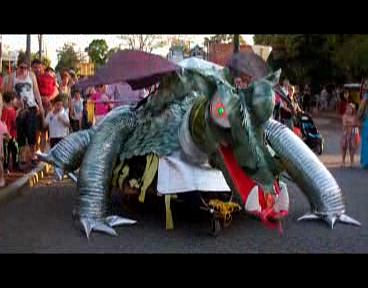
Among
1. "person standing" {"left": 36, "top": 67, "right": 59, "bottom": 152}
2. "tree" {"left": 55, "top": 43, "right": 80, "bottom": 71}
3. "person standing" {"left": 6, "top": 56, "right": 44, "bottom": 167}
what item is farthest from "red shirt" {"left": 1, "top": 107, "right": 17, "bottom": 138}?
"tree" {"left": 55, "top": 43, "right": 80, "bottom": 71}

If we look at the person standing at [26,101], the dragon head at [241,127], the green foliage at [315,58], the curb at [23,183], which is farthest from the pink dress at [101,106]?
the green foliage at [315,58]

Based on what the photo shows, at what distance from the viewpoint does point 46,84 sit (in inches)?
492

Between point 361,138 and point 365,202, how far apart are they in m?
4.07

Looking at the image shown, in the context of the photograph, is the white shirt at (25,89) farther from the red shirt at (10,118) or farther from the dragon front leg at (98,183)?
the dragon front leg at (98,183)

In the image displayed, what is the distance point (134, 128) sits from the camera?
7.74m

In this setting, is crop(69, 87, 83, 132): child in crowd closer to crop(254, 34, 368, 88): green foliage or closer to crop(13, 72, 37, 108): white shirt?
crop(13, 72, 37, 108): white shirt

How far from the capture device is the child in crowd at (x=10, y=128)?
10.0 metres

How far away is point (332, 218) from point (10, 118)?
5.25 meters

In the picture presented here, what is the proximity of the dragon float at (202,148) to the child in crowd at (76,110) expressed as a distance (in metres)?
5.42

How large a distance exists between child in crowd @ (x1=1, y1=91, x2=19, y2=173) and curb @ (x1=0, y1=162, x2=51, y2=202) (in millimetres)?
383

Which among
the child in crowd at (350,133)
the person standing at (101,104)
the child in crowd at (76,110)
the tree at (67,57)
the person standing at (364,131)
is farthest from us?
the tree at (67,57)

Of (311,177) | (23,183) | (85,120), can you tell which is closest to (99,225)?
(311,177)

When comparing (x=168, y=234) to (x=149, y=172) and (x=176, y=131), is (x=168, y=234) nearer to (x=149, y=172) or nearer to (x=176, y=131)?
(x=149, y=172)

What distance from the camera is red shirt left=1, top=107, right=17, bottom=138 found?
9.97 m
